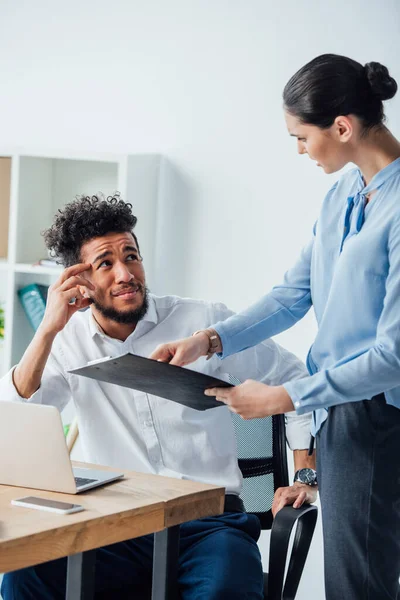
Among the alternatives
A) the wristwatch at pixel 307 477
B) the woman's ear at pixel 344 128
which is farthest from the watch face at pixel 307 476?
the woman's ear at pixel 344 128

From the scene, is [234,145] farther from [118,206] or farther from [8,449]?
[8,449]

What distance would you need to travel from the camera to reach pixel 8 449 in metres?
1.80

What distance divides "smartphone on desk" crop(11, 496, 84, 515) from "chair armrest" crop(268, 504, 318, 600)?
61 centimetres

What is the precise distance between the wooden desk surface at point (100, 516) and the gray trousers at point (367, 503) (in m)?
0.26

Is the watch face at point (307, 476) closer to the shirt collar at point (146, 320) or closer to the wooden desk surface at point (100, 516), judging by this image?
the wooden desk surface at point (100, 516)

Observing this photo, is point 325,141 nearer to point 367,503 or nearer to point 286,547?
point 367,503

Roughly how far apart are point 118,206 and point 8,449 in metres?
0.94

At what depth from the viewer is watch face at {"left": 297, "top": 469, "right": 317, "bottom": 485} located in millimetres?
2215

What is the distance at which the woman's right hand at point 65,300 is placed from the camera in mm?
2248

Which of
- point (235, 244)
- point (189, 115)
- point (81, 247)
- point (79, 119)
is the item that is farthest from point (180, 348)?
point (79, 119)

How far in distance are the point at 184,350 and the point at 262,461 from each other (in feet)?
1.74

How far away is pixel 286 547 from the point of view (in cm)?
204

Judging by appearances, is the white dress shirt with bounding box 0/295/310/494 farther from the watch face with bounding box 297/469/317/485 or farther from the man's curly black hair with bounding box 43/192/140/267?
the man's curly black hair with bounding box 43/192/140/267

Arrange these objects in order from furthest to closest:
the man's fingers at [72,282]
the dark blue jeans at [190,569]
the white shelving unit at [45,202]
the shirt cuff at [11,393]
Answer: the white shelving unit at [45,202], the man's fingers at [72,282], the shirt cuff at [11,393], the dark blue jeans at [190,569]
